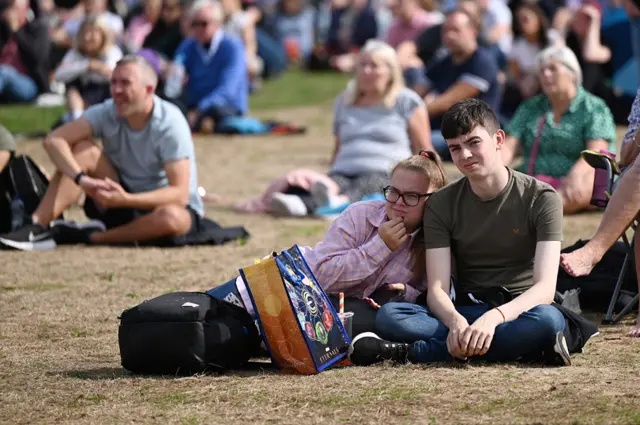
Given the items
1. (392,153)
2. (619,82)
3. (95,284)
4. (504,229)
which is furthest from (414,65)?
(504,229)

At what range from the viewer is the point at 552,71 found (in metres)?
8.81

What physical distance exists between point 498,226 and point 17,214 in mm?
4439

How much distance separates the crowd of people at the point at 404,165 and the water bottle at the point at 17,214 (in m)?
0.16

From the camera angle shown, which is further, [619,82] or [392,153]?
[619,82]

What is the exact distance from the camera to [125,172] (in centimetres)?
838

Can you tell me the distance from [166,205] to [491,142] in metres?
3.64

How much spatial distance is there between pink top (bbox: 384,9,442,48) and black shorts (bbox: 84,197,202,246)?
7.92 metres

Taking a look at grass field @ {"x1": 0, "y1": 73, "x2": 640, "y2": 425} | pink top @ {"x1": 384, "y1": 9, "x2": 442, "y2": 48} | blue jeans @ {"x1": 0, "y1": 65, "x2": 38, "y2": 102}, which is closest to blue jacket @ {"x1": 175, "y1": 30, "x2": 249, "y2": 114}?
pink top @ {"x1": 384, "y1": 9, "x2": 442, "y2": 48}

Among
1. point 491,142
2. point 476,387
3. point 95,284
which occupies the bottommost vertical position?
point 95,284

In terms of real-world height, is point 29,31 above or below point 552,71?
below

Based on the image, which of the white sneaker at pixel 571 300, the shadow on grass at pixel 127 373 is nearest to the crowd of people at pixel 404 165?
the shadow on grass at pixel 127 373

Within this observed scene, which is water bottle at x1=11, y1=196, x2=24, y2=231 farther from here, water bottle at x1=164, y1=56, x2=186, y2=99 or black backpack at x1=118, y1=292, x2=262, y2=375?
water bottle at x1=164, y1=56, x2=186, y2=99

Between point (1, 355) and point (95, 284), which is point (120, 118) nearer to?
point (95, 284)

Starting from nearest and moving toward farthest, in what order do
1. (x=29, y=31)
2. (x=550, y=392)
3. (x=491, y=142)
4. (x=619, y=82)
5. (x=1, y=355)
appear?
(x=550, y=392), (x=491, y=142), (x=1, y=355), (x=619, y=82), (x=29, y=31)
